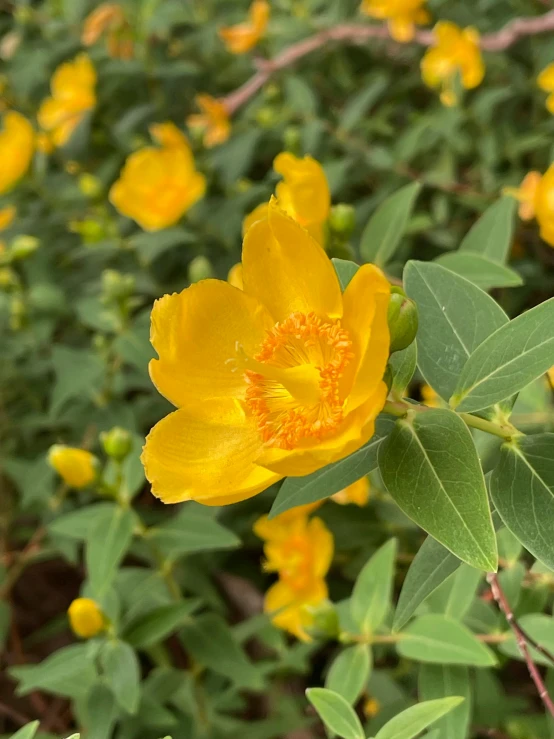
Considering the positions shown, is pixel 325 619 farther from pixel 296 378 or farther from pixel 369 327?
pixel 369 327

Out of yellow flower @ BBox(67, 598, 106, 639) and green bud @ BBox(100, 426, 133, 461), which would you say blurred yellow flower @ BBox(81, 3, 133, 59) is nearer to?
green bud @ BBox(100, 426, 133, 461)

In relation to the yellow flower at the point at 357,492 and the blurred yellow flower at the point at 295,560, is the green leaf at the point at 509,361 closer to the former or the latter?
the yellow flower at the point at 357,492

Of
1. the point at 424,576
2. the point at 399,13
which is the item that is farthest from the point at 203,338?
the point at 399,13

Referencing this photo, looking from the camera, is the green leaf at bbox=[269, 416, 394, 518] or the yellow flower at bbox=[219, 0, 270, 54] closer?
the green leaf at bbox=[269, 416, 394, 518]

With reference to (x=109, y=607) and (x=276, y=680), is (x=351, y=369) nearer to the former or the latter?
(x=109, y=607)

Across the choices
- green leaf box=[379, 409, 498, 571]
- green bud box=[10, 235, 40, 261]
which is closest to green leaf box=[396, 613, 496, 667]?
green leaf box=[379, 409, 498, 571]

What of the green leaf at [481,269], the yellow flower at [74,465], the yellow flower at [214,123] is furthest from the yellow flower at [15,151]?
the green leaf at [481,269]

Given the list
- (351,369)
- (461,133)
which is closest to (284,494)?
(351,369)
